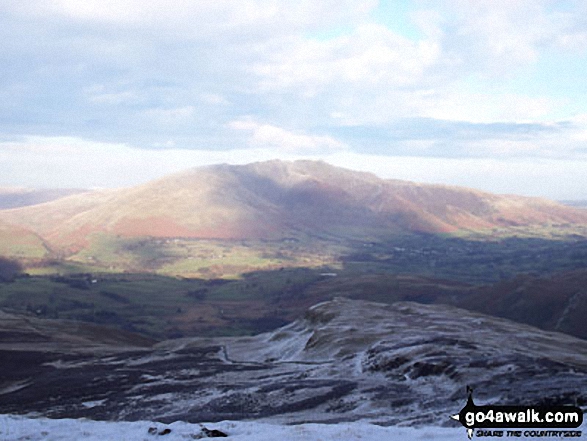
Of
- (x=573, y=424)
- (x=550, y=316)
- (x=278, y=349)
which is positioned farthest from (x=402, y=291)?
(x=573, y=424)

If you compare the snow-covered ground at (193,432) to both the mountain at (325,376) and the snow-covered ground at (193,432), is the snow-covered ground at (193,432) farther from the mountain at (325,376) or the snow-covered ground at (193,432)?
the mountain at (325,376)

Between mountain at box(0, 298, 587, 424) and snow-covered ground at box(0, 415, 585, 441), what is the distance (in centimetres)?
812

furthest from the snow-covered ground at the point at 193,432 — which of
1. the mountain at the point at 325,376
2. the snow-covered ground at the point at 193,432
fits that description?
the mountain at the point at 325,376

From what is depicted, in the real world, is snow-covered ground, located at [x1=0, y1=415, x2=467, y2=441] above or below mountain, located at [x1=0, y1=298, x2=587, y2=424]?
above

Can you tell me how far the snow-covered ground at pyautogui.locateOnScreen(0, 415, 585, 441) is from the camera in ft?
73.7

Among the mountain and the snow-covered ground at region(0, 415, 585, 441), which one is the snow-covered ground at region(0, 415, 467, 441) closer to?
the snow-covered ground at region(0, 415, 585, 441)

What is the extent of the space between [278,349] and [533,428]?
6170 centimetres

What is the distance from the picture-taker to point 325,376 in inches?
1991

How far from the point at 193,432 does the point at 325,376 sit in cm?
2814

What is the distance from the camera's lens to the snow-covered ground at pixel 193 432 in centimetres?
2245

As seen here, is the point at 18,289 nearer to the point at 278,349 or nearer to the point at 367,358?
the point at 278,349

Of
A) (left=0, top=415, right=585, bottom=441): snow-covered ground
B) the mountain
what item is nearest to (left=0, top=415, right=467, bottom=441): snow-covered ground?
(left=0, top=415, right=585, bottom=441): snow-covered ground

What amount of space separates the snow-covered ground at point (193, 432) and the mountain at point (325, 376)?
812 centimetres

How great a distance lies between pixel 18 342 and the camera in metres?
A: 82.4
